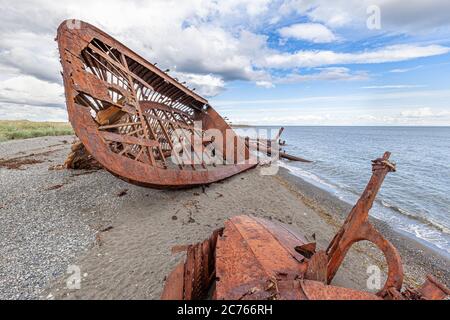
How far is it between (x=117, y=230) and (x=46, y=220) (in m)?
2.23

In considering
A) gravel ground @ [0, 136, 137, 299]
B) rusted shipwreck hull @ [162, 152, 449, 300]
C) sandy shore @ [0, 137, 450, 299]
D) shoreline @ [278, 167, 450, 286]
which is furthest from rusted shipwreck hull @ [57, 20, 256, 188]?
shoreline @ [278, 167, 450, 286]

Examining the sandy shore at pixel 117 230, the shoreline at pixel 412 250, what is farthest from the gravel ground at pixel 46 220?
the shoreline at pixel 412 250

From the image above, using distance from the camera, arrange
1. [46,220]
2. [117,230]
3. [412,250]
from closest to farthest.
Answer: [117,230]
[46,220]
[412,250]

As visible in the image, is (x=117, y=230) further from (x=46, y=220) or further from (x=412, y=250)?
(x=412, y=250)

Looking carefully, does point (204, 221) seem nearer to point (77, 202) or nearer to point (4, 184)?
point (77, 202)

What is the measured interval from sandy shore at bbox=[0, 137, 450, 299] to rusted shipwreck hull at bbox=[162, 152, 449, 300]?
158cm

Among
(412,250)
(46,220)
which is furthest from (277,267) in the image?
(412,250)

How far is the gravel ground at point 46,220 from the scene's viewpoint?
4.88 m

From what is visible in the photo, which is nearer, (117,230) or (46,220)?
(117,230)

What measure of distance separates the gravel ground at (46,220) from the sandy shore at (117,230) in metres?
0.02

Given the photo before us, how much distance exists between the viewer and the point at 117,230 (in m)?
6.84

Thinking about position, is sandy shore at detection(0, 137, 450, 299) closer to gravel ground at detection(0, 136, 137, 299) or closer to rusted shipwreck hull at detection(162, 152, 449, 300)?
gravel ground at detection(0, 136, 137, 299)

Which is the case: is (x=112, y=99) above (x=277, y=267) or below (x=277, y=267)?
above
